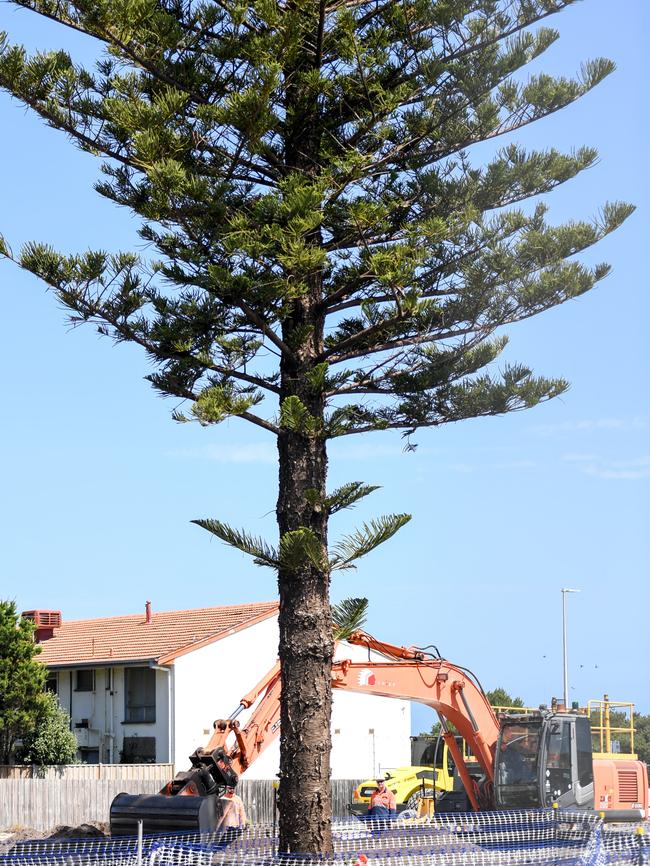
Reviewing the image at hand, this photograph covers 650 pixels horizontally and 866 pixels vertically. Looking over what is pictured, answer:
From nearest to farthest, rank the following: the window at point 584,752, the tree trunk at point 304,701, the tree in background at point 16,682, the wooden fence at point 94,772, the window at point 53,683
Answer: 1. the tree trunk at point 304,701
2. the window at point 584,752
3. the wooden fence at point 94,772
4. the tree in background at point 16,682
5. the window at point 53,683

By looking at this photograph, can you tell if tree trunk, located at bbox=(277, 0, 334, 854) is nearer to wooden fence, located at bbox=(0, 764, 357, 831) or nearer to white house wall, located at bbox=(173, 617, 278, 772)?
wooden fence, located at bbox=(0, 764, 357, 831)

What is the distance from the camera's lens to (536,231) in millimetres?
12430

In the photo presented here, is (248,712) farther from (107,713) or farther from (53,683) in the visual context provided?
(53,683)

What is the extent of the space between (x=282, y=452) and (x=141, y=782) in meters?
15.5

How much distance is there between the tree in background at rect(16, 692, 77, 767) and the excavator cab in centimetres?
1385

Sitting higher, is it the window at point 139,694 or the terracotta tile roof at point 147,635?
the terracotta tile roof at point 147,635

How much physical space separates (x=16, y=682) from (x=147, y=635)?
6.54 metres

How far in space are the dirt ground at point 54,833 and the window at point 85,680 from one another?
762cm

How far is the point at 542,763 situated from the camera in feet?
52.1

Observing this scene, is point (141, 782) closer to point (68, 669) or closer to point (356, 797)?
point (356, 797)

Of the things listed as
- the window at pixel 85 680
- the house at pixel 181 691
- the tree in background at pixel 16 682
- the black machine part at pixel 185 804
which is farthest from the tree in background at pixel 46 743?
the black machine part at pixel 185 804

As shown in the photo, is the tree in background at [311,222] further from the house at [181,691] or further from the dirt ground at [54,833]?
the house at [181,691]

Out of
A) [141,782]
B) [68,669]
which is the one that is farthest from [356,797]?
[68,669]

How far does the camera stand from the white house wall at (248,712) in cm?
2955
